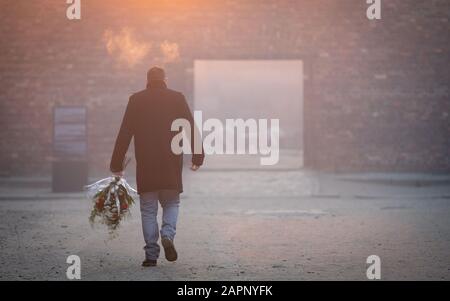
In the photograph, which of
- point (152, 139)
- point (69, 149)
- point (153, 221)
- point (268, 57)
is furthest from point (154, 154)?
point (268, 57)

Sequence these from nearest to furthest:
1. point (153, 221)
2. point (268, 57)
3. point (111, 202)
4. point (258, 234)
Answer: point (153, 221) < point (111, 202) < point (258, 234) < point (268, 57)

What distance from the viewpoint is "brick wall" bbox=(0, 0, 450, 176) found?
1487cm

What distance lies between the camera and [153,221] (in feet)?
20.1

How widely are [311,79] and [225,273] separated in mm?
10052

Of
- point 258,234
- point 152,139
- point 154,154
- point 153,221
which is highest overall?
point 152,139

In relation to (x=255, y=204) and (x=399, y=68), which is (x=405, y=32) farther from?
(x=255, y=204)

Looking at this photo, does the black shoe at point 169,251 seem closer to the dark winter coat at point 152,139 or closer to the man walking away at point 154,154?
the man walking away at point 154,154

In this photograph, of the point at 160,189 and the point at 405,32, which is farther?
the point at 405,32

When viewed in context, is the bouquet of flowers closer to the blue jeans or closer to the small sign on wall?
the blue jeans

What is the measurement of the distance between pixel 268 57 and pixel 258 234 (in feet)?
25.4

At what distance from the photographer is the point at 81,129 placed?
42.5 ft

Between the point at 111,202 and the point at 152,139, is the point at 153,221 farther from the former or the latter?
the point at 152,139
